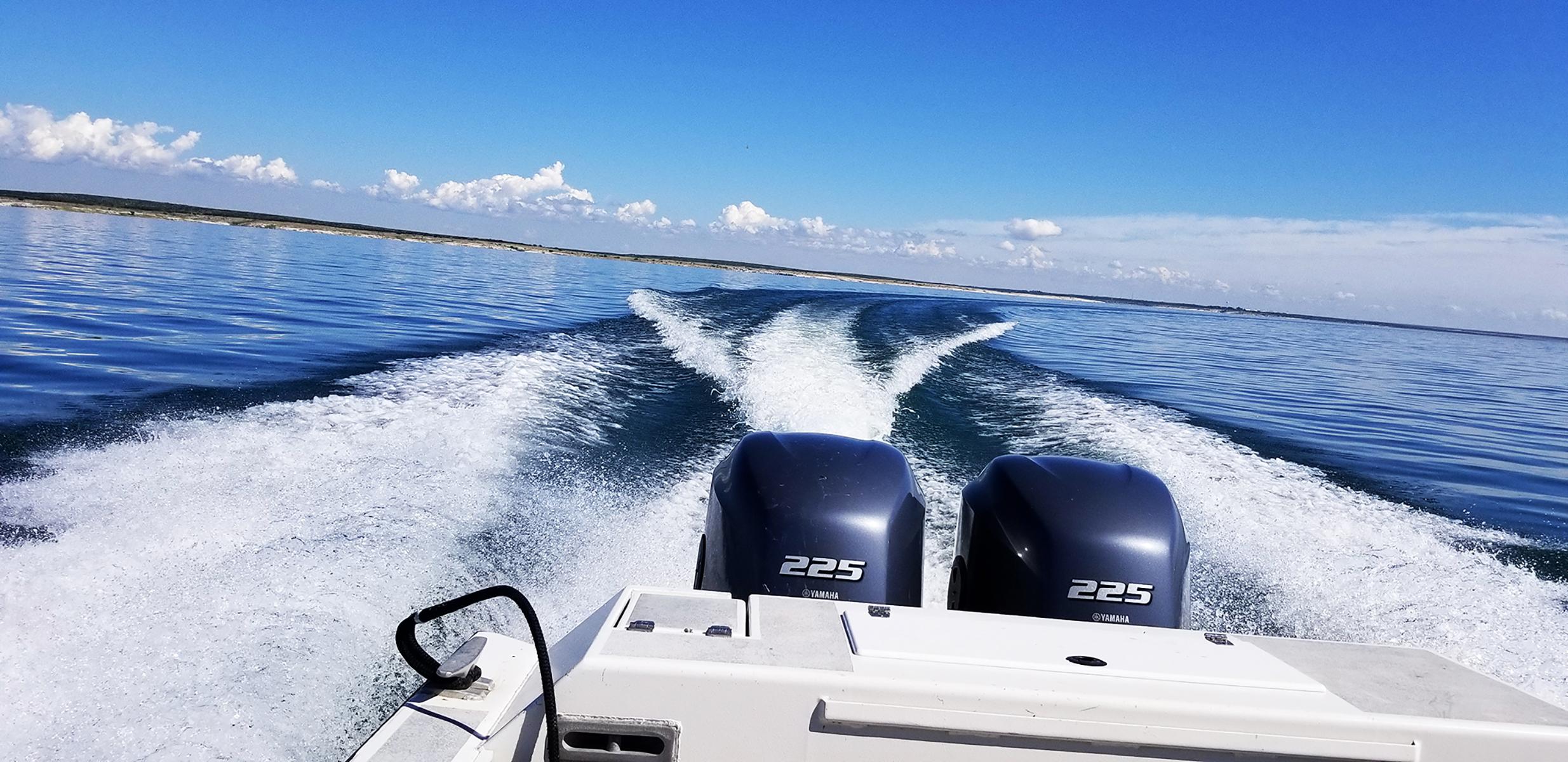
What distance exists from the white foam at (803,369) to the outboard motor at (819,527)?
4.14ft

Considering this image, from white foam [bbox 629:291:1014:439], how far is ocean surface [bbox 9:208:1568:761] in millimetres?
46

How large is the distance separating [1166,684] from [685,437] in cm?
372

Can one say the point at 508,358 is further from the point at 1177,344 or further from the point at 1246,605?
the point at 1177,344

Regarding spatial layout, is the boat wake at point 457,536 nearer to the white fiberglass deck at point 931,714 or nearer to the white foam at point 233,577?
the white foam at point 233,577

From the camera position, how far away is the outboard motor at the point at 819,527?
2.04m

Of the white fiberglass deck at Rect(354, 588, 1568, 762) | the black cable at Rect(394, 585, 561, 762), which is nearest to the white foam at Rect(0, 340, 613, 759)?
the black cable at Rect(394, 585, 561, 762)

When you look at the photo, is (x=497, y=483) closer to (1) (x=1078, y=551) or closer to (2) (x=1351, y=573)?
(1) (x=1078, y=551)

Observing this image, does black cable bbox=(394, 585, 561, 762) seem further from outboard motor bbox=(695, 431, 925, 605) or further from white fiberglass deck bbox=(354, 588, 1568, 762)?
outboard motor bbox=(695, 431, 925, 605)

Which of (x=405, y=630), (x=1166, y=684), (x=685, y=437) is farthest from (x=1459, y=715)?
(x=685, y=437)

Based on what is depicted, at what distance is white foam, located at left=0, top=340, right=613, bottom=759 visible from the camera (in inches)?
71.6

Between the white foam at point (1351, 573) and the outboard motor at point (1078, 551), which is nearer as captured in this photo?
the outboard motor at point (1078, 551)

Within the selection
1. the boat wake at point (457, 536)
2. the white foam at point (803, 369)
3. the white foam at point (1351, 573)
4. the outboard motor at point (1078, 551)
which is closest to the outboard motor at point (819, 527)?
the outboard motor at point (1078, 551)

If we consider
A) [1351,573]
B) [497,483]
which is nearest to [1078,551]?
[1351,573]

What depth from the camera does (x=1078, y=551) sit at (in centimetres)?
204
